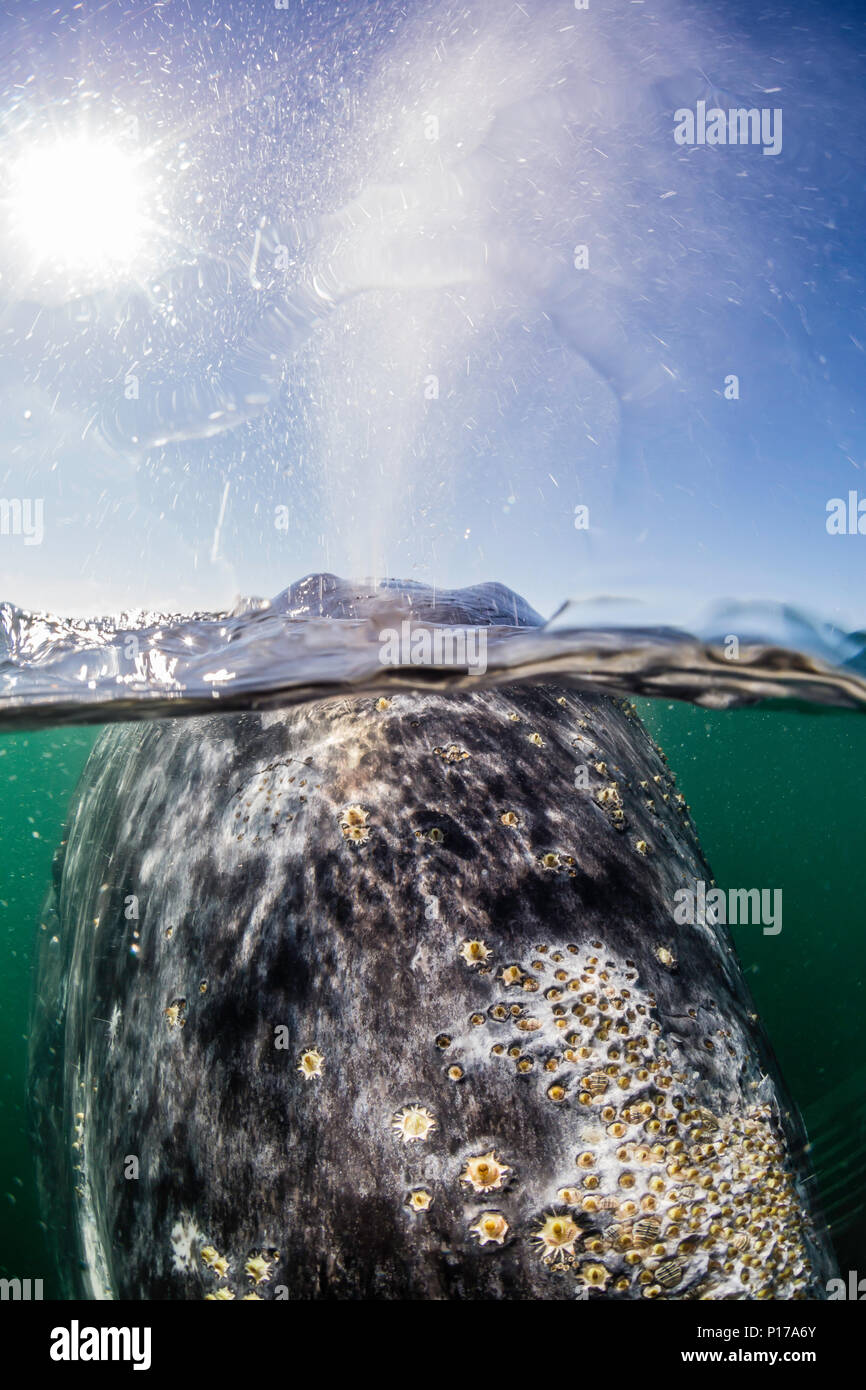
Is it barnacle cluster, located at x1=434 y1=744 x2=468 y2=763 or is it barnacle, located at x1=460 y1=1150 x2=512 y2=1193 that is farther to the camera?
barnacle cluster, located at x1=434 y1=744 x2=468 y2=763

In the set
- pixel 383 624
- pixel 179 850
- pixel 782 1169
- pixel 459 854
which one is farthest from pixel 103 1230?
pixel 383 624

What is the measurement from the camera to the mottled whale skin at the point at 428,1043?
9.47 ft

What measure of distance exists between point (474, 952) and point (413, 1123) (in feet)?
2.72

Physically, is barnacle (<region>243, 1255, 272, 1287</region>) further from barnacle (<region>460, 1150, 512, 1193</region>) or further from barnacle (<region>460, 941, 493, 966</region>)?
barnacle (<region>460, 941, 493, 966</region>)

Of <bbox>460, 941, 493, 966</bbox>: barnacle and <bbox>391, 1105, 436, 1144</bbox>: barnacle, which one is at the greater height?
<bbox>460, 941, 493, 966</bbox>: barnacle

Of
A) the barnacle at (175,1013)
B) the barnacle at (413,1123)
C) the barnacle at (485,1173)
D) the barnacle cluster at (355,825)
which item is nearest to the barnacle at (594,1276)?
the barnacle at (485,1173)

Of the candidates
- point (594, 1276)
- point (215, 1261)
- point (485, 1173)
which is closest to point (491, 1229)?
point (485, 1173)

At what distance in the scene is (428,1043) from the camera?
10.5 ft

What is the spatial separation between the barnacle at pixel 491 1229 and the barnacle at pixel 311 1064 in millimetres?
997

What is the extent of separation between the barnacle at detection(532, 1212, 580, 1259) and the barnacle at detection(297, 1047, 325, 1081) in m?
1.24

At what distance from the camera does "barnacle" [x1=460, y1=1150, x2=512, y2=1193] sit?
289 centimetres

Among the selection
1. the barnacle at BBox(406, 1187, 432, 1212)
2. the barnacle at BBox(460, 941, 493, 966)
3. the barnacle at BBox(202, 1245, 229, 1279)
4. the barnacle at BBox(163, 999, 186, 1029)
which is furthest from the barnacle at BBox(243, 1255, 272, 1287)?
the barnacle at BBox(460, 941, 493, 966)

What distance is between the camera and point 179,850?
4590 mm

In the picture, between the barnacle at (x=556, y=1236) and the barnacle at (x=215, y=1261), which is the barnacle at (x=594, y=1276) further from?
the barnacle at (x=215, y=1261)
